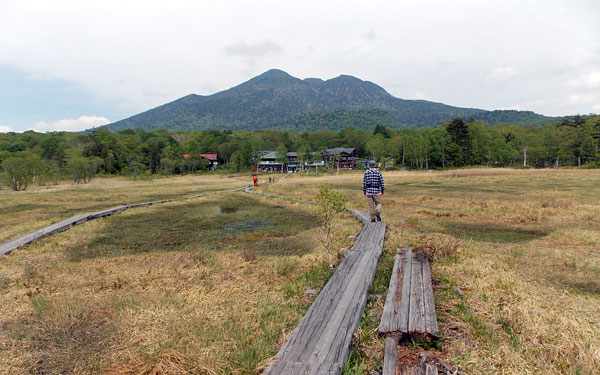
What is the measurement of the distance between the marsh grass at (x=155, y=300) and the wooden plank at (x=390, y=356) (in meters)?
1.49

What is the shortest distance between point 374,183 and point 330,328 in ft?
27.5

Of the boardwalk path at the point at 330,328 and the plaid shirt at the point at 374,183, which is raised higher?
the plaid shirt at the point at 374,183

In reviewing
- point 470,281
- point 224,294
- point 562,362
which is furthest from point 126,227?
point 562,362

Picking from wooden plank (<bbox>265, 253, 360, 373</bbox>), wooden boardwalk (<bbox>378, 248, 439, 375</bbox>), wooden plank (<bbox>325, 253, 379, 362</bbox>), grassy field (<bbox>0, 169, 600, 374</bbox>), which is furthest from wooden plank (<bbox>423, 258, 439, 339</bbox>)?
wooden plank (<bbox>265, 253, 360, 373</bbox>)

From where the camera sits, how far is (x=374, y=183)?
12.1 meters

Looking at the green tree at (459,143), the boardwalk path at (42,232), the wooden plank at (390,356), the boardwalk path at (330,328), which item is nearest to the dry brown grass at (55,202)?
the boardwalk path at (42,232)

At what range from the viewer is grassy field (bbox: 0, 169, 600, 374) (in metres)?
4.05

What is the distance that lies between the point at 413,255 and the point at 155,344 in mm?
5909

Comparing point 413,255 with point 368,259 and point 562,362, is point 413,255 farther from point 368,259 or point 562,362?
point 562,362

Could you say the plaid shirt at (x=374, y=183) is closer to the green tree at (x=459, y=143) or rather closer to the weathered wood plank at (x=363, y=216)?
the weathered wood plank at (x=363, y=216)

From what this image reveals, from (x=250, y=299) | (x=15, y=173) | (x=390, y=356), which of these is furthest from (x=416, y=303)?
(x=15, y=173)

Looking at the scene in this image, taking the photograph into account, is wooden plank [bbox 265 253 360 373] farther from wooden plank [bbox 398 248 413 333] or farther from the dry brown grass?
the dry brown grass

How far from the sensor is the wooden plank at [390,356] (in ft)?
11.4

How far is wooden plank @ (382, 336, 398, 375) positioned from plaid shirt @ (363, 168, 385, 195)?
8428mm
